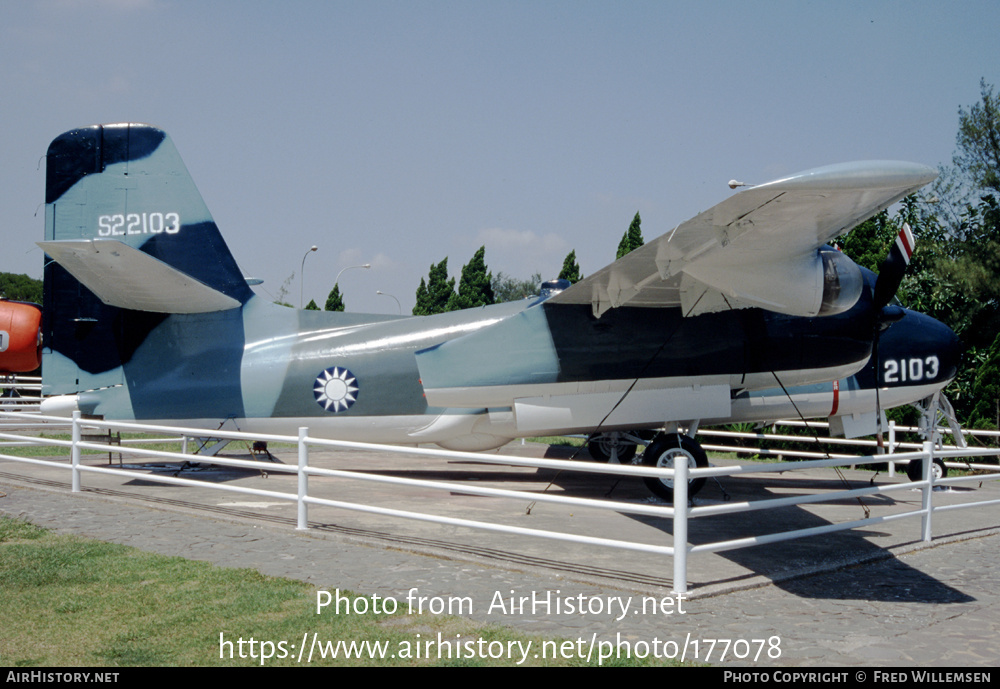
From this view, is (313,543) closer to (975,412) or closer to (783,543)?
(783,543)

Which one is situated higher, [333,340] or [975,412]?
[333,340]

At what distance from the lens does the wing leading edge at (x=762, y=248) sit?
581 cm

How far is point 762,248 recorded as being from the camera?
7754 millimetres

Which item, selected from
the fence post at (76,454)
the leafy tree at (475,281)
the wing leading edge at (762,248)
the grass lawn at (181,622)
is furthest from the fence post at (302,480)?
the leafy tree at (475,281)

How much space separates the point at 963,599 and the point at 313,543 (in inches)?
222

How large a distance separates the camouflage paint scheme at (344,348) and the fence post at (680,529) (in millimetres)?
4591

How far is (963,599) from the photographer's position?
236 inches

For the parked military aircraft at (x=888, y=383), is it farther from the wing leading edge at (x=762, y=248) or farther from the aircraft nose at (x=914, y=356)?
the wing leading edge at (x=762, y=248)

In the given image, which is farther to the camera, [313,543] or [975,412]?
[975,412]

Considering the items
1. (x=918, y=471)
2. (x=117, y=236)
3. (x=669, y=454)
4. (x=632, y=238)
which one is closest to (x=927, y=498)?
(x=669, y=454)

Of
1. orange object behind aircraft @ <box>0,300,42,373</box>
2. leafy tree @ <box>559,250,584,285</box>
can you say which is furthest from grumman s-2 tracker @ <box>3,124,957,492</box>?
leafy tree @ <box>559,250,584,285</box>

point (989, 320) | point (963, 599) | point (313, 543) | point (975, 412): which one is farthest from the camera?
point (989, 320)

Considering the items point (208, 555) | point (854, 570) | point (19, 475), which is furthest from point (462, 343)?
point (19, 475)

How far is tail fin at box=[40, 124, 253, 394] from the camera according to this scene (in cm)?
1167
